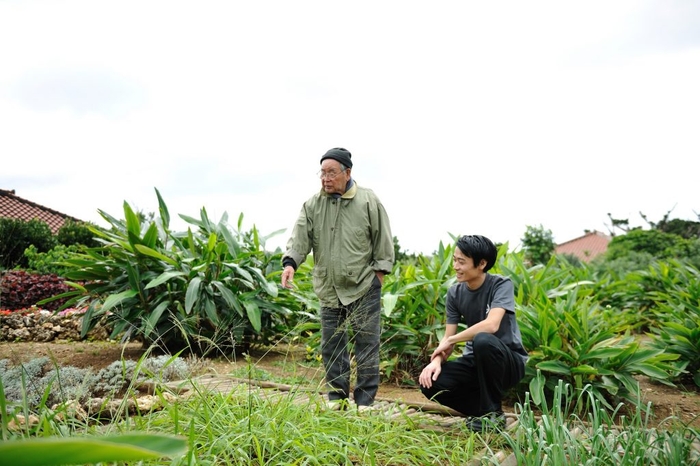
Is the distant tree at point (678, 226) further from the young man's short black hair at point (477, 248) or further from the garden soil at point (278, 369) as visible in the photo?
the young man's short black hair at point (477, 248)

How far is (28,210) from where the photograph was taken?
21.7 meters

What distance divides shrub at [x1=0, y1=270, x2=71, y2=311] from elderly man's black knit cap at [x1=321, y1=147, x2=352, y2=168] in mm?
7642

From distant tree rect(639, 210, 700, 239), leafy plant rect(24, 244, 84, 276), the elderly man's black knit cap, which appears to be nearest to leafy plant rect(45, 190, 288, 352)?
the elderly man's black knit cap

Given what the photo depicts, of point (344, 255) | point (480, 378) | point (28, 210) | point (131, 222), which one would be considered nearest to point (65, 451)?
point (480, 378)

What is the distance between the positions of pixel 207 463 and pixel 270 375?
2.64 metres

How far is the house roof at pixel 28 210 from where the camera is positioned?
20562 mm

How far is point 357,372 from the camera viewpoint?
3807 millimetres

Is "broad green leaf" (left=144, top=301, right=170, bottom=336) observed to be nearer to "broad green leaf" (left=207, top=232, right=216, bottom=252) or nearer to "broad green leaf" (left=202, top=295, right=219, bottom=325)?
"broad green leaf" (left=202, top=295, right=219, bottom=325)

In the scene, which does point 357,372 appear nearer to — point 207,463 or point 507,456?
point 507,456

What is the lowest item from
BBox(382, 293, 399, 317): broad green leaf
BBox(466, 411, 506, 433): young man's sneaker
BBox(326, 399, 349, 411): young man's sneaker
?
BBox(466, 411, 506, 433): young man's sneaker

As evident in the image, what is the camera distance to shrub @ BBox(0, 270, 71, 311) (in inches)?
399

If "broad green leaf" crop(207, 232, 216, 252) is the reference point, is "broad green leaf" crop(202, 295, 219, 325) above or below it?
below

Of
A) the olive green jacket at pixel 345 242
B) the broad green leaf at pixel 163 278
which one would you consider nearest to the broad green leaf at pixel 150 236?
the broad green leaf at pixel 163 278

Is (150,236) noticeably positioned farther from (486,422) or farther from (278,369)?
(486,422)
